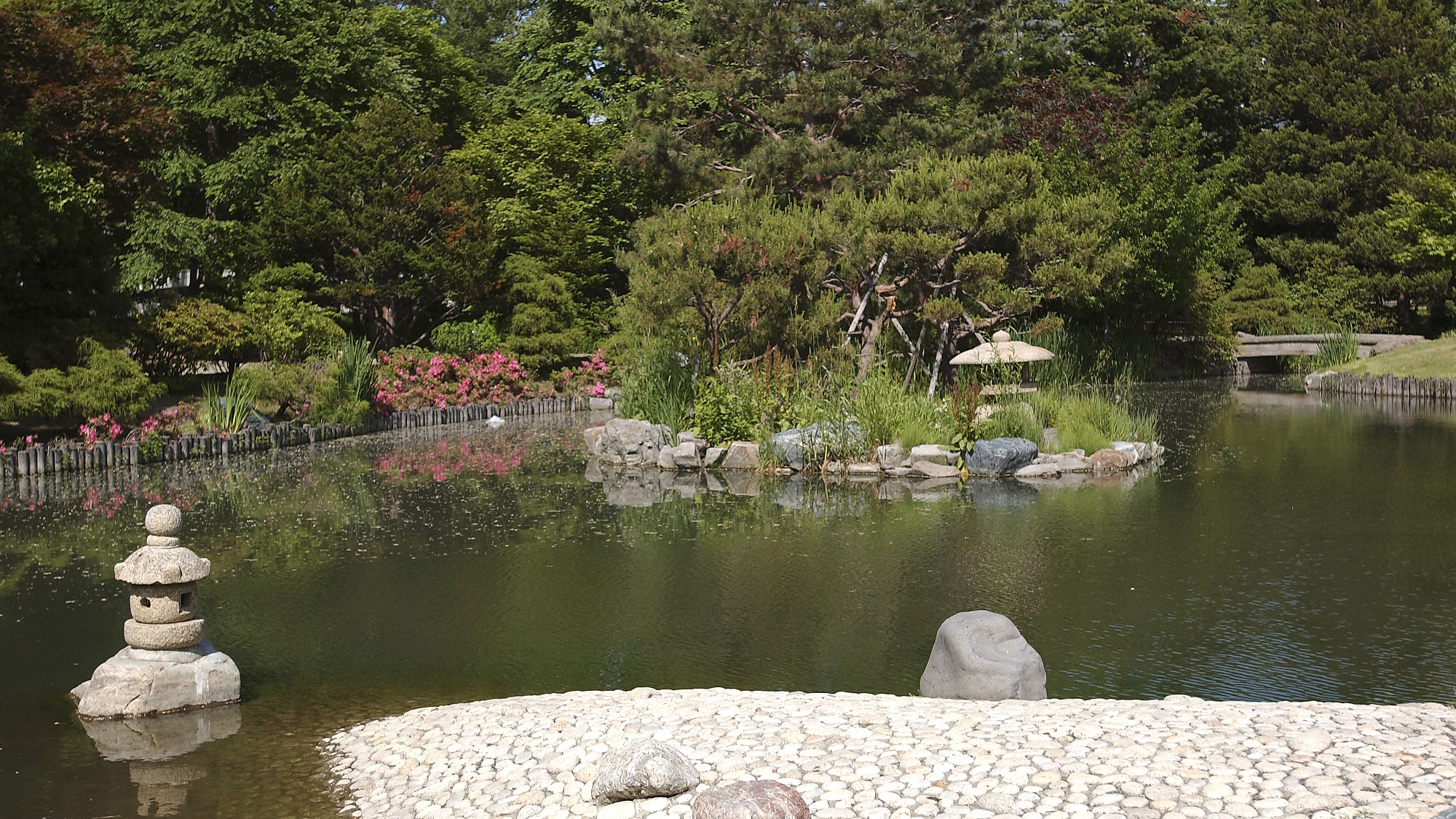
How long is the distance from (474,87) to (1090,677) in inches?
1068

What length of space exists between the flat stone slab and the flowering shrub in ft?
56.4

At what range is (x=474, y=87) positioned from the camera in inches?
1192

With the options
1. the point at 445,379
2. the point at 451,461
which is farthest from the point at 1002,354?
the point at 445,379

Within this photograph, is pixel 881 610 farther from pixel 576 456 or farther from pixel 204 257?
pixel 204 257

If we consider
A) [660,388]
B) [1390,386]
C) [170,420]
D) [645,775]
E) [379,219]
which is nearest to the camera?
[645,775]

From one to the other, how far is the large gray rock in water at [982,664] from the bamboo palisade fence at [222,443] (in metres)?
11.4

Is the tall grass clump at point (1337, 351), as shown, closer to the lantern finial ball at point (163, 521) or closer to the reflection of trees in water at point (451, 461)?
the reflection of trees in water at point (451, 461)

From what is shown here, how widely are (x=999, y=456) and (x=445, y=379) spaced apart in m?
11.3

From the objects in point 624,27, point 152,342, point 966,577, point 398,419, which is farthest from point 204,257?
point 966,577

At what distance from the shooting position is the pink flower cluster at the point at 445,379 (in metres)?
19.6

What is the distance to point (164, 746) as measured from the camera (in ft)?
18.2

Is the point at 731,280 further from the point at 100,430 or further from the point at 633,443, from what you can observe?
the point at 100,430

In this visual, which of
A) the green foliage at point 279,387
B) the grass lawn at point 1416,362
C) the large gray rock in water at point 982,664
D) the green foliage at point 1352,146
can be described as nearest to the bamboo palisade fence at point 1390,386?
the grass lawn at point 1416,362

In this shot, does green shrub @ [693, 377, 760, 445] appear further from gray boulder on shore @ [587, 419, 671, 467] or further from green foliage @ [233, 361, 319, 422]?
green foliage @ [233, 361, 319, 422]
